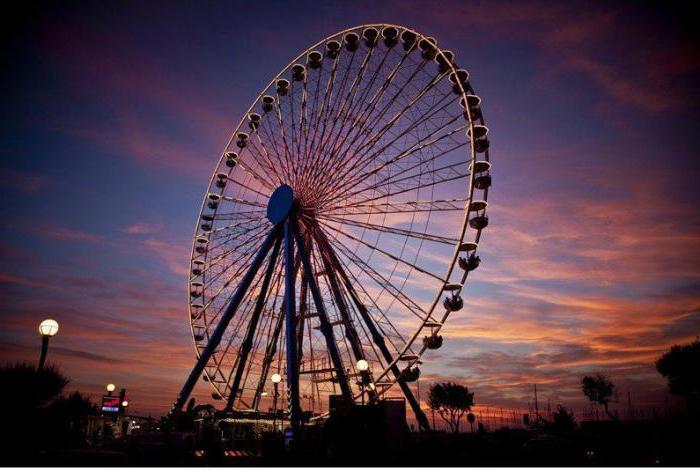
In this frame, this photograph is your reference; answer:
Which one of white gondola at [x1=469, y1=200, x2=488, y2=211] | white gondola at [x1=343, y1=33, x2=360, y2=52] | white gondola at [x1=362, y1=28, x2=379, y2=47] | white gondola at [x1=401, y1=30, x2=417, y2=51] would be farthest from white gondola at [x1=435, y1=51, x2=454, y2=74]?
white gondola at [x1=469, y1=200, x2=488, y2=211]

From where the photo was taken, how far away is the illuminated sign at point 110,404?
73.0ft

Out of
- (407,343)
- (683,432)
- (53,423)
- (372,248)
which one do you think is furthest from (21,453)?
(683,432)

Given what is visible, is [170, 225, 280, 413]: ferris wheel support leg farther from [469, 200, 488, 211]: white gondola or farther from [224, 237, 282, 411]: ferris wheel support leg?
[469, 200, 488, 211]: white gondola

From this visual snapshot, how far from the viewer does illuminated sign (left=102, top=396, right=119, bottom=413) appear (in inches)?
877

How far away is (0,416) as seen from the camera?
13.8m

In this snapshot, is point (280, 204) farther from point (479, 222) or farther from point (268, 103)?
point (479, 222)

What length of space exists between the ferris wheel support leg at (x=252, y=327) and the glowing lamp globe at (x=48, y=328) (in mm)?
13140

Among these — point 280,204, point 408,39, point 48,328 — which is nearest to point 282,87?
point 280,204

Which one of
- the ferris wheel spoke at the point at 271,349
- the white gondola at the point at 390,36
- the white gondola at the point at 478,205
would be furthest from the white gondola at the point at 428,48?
the ferris wheel spoke at the point at 271,349

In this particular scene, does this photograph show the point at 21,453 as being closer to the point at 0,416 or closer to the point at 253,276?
the point at 0,416

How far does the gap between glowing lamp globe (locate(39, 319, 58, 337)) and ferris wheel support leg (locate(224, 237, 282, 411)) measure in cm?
1314

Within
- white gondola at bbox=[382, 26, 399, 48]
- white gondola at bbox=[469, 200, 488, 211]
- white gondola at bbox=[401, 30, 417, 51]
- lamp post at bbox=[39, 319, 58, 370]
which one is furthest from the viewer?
white gondola at bbox=[382, 26, 399, 48]

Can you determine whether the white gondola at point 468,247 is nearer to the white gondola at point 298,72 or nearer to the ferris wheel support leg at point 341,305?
the ferris wheel support leg at point 341,305

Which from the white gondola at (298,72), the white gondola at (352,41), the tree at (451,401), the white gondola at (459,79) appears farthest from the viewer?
the tree at (451,401)
